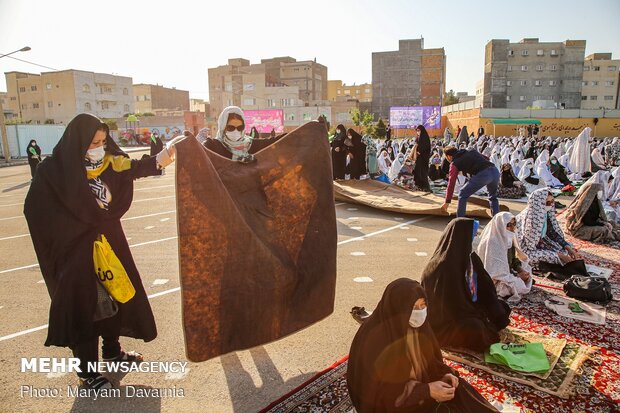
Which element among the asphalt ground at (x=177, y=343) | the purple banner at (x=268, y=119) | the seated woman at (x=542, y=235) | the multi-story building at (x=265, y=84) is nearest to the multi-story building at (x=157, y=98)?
the multi-story building at (x=265, y=84)

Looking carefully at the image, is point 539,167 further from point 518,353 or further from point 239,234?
point 239,234

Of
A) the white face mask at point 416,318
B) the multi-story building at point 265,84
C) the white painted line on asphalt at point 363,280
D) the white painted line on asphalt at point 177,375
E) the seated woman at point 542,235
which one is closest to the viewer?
the white face mask at point 416,318

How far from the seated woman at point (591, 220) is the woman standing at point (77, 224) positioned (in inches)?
234

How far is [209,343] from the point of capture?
252 centimetres

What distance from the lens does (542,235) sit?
502 centimetres

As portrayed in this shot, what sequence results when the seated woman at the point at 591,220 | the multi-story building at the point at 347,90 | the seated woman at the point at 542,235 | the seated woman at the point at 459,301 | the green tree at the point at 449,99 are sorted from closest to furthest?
the seated woman at the point at 459,301 < the seated woman at the point at 542,235 < the seated woman at the point at 591,220 < the green tree at the point at 449,99 < the multi-story building at the point at 347,90

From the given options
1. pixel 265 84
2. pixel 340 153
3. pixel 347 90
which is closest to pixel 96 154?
pixel 340 153

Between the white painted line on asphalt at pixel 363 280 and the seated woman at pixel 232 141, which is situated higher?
the seated woman at pixel 232 141

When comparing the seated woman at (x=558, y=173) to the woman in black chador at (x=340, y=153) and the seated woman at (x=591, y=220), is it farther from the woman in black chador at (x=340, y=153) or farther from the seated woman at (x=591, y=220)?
the seated woman at (x=591, y=220)

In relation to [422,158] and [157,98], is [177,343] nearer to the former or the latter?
[422,158]

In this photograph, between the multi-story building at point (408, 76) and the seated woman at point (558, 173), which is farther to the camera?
the multi-story building at point (408, 76)

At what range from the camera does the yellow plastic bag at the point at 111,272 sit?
2676 millimetres

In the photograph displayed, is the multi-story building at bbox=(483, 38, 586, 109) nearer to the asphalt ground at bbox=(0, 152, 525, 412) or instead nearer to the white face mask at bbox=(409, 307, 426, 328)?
the asphalt ground at bbox=(0, 152, 525, 412)

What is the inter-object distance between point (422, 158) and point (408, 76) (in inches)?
1984
